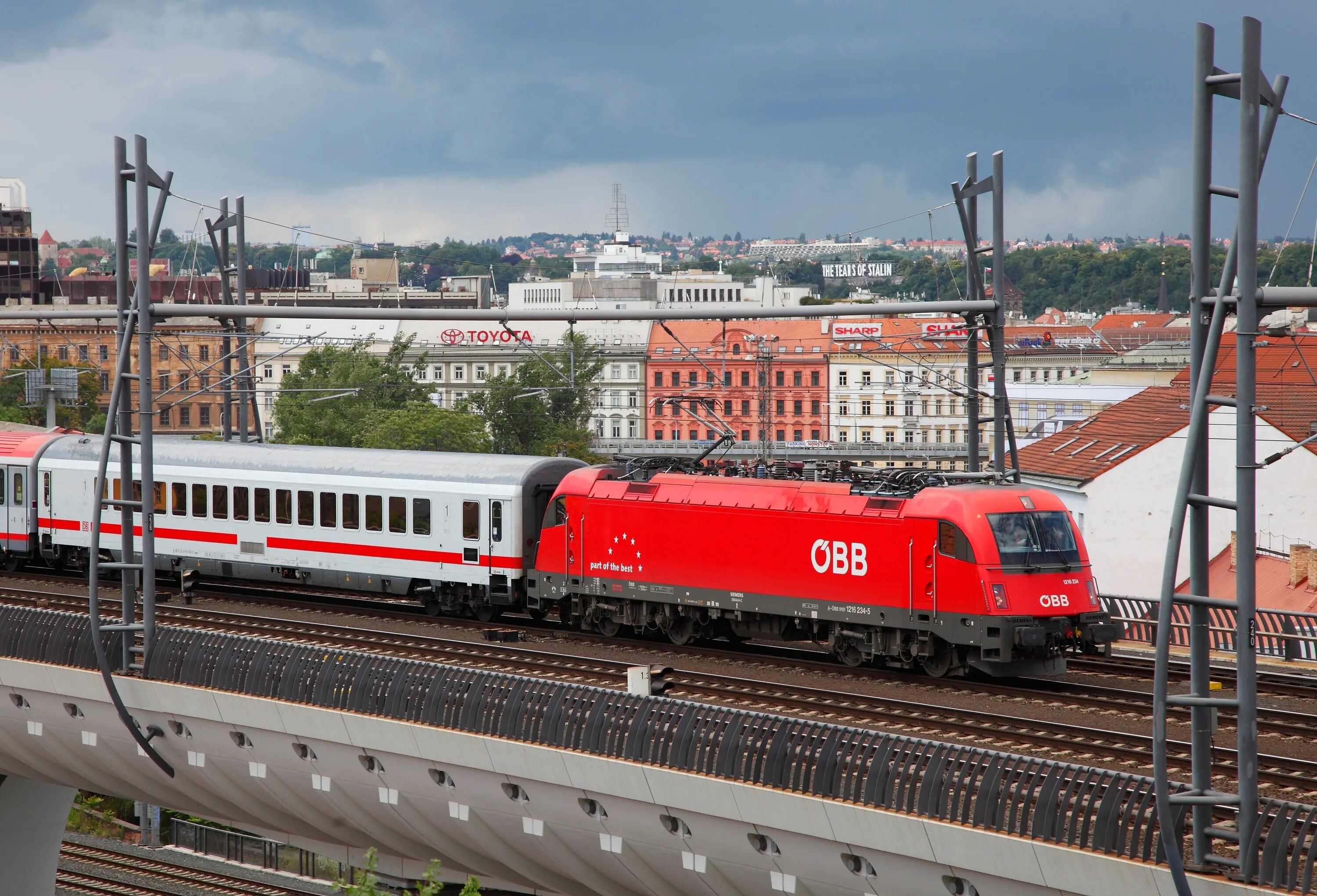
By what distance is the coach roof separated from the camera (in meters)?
30.2

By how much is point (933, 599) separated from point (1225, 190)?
1159 centimetres

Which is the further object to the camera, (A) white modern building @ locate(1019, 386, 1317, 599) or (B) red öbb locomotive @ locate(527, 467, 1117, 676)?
(A) white modern building @ locate(1019, 386, 1317, 599)

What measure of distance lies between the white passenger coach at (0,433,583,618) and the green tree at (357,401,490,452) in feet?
120

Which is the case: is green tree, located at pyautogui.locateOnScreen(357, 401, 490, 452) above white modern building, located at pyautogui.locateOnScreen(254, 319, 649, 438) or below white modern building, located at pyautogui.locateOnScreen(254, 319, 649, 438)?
below

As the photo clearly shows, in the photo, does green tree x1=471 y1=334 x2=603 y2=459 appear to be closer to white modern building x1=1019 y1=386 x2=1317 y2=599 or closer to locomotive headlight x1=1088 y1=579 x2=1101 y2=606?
white modern building x1=1019 y1=386 x2=1317 y2=599

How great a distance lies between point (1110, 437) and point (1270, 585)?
44.1 ft

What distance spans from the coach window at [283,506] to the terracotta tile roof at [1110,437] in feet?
106

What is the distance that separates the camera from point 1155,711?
42.2 feet

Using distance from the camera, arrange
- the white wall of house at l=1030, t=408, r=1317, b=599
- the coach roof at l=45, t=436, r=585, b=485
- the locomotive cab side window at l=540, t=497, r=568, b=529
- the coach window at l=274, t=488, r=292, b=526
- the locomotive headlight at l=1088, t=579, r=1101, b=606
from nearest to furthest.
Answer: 1. the locomotive headlight at l=1088, t=579, r=1101, b=606
2. the locomotive cab side window at l=540, t=497, r=568, b=529
3. the coach roof at l=45, t=436, r=585, b=485
4. the coach window at l=274, t=488, r=292, b=526
5. the white wall of house at l=1030, t=408, r=1317, b=599

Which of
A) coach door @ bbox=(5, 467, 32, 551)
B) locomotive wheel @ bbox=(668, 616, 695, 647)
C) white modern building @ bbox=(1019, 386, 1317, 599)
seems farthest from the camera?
white modern building @ bbox=(1019, 386, 1317, 599)

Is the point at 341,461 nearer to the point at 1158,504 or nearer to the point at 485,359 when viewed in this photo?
the point at 1158,504

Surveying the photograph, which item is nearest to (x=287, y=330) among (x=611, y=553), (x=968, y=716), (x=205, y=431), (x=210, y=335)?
(x=205, y=431)

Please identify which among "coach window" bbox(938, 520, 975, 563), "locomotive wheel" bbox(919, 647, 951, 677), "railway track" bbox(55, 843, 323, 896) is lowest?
"railway track" bbox(55, 843, 323, 896)

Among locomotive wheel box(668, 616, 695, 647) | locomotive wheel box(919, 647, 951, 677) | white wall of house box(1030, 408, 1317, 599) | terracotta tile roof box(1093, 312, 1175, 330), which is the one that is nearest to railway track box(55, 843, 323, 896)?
locomotive wheel box(668, 616, 695, 647)
